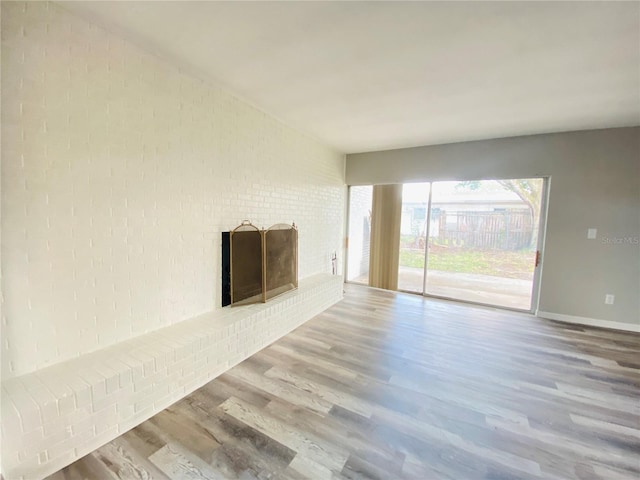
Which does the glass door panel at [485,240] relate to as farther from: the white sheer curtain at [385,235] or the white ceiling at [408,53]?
the white ceiling at [408,53]

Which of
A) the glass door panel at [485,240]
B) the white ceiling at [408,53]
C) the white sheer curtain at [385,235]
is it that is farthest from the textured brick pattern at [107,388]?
the glass door panel at [485,240]

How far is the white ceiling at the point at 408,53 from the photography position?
5.22 ft

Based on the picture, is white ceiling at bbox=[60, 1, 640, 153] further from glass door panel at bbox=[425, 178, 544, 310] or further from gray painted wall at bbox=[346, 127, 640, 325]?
glass door panel at bbox=[425, 178, 544, 310]

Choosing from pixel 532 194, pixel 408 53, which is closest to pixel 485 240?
pixel 532 194

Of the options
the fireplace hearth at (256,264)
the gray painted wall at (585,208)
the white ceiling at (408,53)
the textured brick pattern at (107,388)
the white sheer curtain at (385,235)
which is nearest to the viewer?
the textured brick pattern at (107,388)

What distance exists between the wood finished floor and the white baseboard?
24.3 inches

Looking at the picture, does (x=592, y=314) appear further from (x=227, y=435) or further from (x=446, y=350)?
(x=227, y=435)

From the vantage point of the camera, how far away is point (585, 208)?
11.8ft

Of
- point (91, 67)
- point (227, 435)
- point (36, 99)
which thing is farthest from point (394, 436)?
point (91, 67)

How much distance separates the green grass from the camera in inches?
163

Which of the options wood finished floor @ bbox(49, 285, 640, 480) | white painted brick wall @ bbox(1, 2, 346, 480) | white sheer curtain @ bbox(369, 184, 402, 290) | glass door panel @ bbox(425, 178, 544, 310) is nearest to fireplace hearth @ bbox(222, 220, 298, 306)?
white painted brick wall @ bbox(1, 2, 346, 480)

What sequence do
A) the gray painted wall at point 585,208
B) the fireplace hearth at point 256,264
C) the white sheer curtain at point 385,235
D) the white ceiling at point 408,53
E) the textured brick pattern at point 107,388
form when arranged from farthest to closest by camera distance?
the white sheer curtain at point 385,235 < the gray painted wall at point 585,208 < the fireplace hearth at point 256,264 < the white ceiling at point 408,53 < the textured brick pattern at point 107,388

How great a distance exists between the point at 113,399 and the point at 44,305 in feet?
2.36

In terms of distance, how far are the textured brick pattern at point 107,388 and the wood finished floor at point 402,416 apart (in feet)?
0.34
